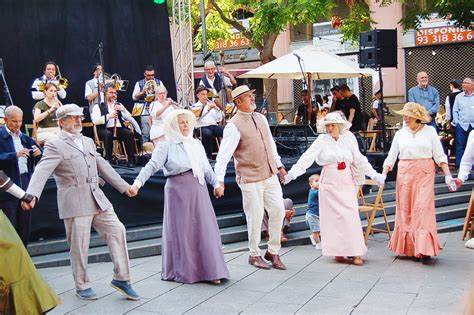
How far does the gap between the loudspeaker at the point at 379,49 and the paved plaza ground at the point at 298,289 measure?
554 cm

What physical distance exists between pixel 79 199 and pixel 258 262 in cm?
244

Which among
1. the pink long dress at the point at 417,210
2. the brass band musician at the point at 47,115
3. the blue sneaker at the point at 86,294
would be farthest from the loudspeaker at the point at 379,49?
the blue sneaker at the point at 86,294

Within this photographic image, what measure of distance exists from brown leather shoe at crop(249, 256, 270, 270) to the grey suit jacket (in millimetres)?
2123

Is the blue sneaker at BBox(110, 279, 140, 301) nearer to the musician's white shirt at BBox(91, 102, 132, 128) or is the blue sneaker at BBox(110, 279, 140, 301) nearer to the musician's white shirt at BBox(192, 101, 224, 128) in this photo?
the musician's white shirt at BBox(91, 102, 132, 128)

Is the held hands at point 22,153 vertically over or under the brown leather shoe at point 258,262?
over

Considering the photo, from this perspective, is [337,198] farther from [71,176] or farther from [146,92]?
[146,92]

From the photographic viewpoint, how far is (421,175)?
7.92 meters

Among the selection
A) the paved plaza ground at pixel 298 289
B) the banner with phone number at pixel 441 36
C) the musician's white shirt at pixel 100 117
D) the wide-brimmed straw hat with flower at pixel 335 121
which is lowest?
the paved plaza ground at pixel 298 289

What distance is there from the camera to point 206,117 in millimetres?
12055

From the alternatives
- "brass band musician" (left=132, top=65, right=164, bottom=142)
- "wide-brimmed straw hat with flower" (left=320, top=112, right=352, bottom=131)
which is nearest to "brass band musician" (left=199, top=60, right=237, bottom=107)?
"brass band musician" (left=132, top=65, right=164, bottom=142)

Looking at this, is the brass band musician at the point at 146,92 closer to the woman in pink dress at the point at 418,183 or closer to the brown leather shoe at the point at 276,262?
the brown leather shoe at the point at 276,262

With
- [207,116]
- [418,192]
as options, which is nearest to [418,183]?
[418,192]

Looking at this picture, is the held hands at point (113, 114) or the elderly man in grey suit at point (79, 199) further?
the held hands at point (113, 114)

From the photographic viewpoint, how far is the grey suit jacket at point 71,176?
20.0ft
